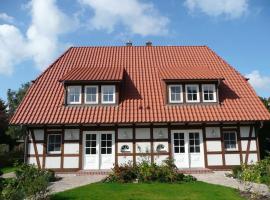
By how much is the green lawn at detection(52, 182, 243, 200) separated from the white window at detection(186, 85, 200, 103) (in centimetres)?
664

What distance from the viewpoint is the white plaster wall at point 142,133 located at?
18.3 metres

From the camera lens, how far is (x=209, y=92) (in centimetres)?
1958

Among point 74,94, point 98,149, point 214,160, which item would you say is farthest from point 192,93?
point 74,94

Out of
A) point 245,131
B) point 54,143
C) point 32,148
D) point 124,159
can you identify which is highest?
point 245,131

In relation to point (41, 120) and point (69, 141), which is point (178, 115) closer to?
point (69, 141)

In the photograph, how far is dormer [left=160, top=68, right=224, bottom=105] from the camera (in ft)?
63.0

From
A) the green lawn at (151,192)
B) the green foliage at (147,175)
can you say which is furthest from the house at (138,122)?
the green lawn at (151,192)

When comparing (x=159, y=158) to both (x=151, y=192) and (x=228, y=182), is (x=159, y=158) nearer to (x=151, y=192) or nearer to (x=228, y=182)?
(x=228, y=182)

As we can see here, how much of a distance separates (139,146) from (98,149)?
7.53ft

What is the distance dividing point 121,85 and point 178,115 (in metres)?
4.20

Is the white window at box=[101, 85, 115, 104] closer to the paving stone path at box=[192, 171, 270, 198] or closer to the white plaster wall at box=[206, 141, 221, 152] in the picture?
the white plaster wall at box=[206, 141, 221, 152]

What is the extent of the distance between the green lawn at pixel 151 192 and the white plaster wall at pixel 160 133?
15.1 ft

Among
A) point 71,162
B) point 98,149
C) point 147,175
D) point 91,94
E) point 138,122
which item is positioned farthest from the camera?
point 91,94

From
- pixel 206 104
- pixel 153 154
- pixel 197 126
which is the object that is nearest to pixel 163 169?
pixel 153 154
